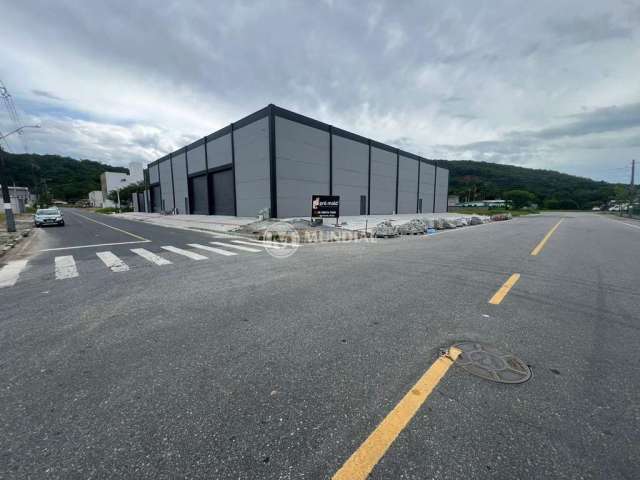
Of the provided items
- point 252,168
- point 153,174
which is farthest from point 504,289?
point 153,174

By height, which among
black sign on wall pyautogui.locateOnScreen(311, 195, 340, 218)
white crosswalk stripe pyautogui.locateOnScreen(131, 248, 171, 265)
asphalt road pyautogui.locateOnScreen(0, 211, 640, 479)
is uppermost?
black sign on wall pyautogui.locateOnScreen(311, 195, 340, 218)

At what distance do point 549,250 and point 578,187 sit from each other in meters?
137

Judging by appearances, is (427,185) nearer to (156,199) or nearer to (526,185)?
(156,199)

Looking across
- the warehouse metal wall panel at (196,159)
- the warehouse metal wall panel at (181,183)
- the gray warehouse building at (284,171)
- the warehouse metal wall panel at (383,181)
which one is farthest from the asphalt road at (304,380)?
the warehouse metal wall panel at (181,183)

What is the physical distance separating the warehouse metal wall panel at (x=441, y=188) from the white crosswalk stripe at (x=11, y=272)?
55.3m

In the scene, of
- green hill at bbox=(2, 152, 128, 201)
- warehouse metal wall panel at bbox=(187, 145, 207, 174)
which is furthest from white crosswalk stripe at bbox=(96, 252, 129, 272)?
green hill at bbox=(2, 152, 128, 201)

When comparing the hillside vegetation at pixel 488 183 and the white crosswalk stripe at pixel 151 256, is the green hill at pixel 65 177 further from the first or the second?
the white crosswalk stripe at pixel 151 256

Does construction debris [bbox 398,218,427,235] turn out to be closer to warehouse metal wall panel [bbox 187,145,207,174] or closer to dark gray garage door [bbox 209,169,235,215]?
dark gray garage door [bbox 209,169,235,215]

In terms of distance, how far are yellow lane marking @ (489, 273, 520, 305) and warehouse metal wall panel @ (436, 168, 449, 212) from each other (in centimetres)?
5077

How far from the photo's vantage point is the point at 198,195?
36906 millimetres

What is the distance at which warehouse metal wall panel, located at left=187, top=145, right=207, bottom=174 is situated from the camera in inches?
1344

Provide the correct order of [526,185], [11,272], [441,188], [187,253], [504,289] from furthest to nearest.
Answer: [526,185] < [441,188] < [187,253] < [11,272] < [504,289]

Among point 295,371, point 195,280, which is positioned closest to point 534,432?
point 295,371

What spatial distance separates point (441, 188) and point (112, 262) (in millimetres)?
55924
